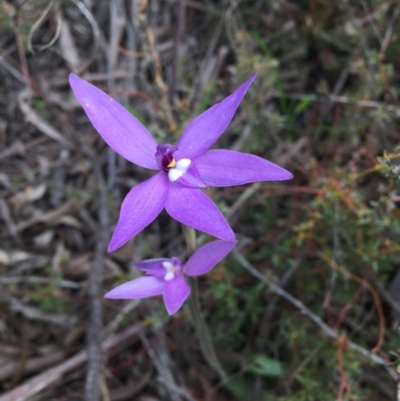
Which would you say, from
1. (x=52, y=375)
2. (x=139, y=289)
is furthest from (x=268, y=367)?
(x=139, y=289)

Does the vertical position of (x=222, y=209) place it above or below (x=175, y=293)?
below

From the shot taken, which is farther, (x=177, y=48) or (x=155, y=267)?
(x=177, y=48)

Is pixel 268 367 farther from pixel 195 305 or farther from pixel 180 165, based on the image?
pixel 180 165

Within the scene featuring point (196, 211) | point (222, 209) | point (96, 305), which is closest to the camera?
point (196, 211)

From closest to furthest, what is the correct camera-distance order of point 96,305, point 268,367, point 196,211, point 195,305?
point 196,211 < point 195,305 < point 268,367 < point 96,305

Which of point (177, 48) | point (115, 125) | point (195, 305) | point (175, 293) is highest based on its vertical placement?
point (115, 125)

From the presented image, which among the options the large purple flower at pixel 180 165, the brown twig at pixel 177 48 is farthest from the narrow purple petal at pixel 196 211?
the brown twig at pixel 177 48

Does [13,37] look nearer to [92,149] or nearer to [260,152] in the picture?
[92,149]

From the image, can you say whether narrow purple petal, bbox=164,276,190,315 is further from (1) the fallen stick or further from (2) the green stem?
(1) the fallen stick
